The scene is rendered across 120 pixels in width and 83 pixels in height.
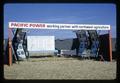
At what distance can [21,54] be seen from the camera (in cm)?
1542

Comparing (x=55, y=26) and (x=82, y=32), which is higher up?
(x=55, y=26)

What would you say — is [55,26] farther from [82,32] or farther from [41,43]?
[41,43]

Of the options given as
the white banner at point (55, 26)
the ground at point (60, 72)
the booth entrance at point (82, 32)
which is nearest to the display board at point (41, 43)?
the booth entrance at point (82, 32)

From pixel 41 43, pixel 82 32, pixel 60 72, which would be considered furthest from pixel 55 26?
pixel 60 72

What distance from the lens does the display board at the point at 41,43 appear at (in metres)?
17.9

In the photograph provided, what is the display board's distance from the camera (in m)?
17.9

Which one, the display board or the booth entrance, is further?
the display board

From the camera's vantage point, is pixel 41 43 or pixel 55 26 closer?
pixel 55 26

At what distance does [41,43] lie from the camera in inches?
728

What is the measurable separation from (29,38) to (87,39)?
12.1ft

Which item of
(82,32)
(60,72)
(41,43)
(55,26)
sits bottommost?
(60,72)

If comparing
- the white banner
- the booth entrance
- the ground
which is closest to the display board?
the booth entrance

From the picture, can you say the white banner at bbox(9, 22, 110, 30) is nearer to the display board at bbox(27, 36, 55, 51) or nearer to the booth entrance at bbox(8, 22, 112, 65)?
the booth entrance at bbox(8, 22, 112, 65)

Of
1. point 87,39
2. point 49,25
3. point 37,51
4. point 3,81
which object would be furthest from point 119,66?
point 37,51
